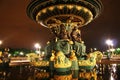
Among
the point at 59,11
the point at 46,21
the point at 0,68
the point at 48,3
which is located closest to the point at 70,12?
the point at 59,11

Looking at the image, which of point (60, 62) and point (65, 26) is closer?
point (60, 62)

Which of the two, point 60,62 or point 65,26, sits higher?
point 65,26

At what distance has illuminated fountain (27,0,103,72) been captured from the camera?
5.49 m

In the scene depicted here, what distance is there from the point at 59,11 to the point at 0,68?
400cm

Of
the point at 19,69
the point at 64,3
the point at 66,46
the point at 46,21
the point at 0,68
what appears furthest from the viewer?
the point at 19,69

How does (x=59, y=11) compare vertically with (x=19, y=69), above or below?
above

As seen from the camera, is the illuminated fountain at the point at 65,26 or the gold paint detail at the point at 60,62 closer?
the gold paint detail at the point at 60,62

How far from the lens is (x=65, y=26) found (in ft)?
21.3

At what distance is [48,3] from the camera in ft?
18.4

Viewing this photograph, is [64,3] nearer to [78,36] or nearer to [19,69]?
[78,36]

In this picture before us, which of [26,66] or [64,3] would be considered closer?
[64,3]

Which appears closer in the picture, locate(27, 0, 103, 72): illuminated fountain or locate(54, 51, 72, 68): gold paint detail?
locate(54, 51, 72, 68): gold paint detail

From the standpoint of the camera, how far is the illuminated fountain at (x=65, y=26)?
216 inches

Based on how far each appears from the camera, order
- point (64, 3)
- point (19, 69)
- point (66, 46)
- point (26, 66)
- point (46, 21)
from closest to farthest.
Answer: point (64, 3)
point (66, 46)
point (46, 21)
point (19, 69)
point (26, 66)
